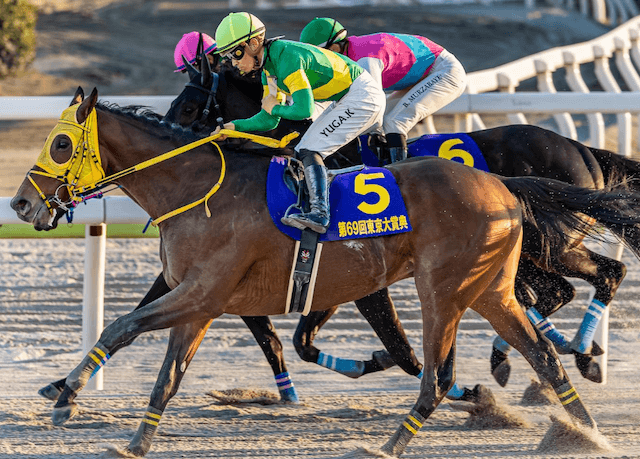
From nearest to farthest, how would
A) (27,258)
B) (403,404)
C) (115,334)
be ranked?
(115,334) < (403,404) < (27,258)

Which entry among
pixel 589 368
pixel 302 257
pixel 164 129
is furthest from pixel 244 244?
pixel 589 368

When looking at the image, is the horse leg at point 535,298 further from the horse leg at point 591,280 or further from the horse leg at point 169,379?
the horse leg at point 169,379

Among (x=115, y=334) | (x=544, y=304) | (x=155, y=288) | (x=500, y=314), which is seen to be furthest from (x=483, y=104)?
(x=115, y=334)

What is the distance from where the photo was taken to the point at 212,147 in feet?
14.1

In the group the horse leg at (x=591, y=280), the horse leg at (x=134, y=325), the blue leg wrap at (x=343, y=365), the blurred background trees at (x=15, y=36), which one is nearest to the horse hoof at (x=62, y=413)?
the horse leg at (x=134, y=325)

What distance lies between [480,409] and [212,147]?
1.82 metres

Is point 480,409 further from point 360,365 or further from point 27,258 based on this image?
point 27,258

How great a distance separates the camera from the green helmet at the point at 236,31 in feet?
13.7

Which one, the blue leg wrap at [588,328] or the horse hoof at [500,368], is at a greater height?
the blue leg wrap at [588,328]

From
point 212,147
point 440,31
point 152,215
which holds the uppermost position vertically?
point 440,31

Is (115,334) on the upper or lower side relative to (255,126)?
lower

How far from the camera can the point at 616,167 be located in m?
5.19

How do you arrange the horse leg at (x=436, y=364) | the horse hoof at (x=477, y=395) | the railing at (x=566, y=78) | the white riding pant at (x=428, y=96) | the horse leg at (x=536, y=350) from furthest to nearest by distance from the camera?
the railing at (x=566, y=78) → the white riding pant at (x=428, y=96) → the horse hoof at (x=477, y=395) → the horse leg at (x=536, y=350) → the horse leg at (x=436, y=364)

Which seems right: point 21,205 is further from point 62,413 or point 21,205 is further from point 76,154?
point 62,413
